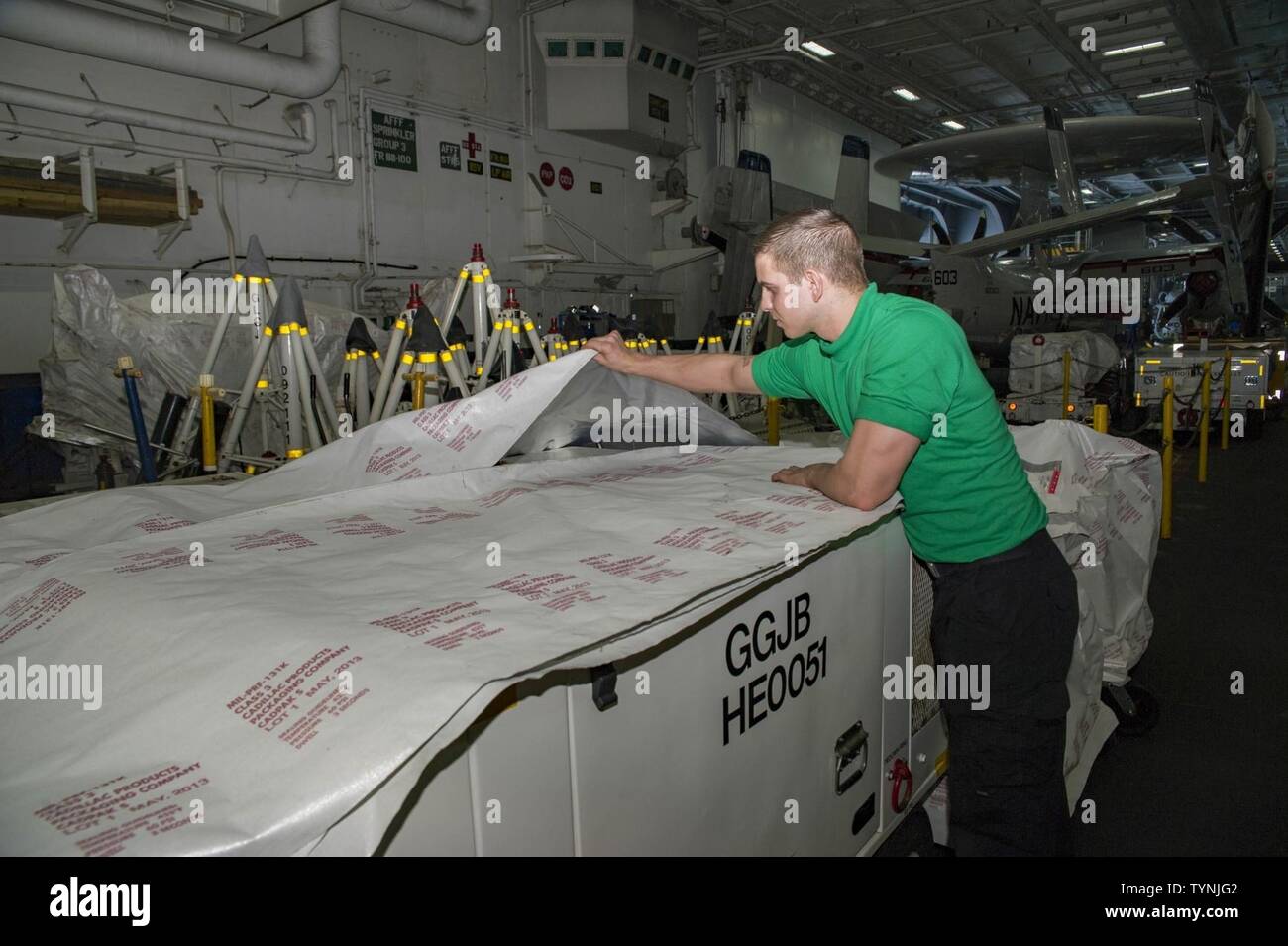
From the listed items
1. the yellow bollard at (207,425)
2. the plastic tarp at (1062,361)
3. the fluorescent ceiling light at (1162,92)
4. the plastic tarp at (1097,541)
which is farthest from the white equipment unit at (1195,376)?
the yellow bollard at (207,425)

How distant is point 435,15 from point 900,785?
29.9 ft

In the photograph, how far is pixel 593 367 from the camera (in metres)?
2.57

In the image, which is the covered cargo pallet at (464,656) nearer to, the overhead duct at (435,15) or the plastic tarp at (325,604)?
the plastic tarp at (325,604)

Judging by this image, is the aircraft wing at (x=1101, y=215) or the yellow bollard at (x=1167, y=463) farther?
the aircraft wing at (x=1101, y=215)

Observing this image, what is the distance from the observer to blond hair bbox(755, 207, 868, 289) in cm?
197

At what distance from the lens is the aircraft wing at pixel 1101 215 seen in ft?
42.4

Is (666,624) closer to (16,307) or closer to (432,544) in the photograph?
(432,544)

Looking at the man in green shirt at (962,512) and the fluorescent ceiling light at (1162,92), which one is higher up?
the fluorescent ceiling light at (1162,92)

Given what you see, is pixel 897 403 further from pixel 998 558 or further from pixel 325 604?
pixel 325 604

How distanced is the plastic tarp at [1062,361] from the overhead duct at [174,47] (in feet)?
32.5

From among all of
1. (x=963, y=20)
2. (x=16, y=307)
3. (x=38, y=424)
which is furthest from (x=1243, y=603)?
(x=963, y=20)

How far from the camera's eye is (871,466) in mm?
1893

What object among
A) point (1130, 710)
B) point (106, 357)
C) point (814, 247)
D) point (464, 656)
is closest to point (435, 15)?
point (106, 357)

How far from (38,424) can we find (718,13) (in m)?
11.2
